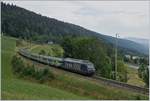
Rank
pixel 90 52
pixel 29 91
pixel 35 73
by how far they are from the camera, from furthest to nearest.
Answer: pixel 90 52 < pixel 35 73 < pixel 29 91

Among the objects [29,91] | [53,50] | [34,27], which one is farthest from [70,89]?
[34,27]

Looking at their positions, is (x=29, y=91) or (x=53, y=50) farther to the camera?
(x=53, y=50)

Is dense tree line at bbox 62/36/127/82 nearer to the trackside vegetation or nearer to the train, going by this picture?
the train

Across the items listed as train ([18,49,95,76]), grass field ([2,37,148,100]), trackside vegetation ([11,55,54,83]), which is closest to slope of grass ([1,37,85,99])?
grass field ([2,37,148,100])

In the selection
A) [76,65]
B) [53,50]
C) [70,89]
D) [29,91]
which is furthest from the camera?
[53,50]

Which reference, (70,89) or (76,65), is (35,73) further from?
(70,89)

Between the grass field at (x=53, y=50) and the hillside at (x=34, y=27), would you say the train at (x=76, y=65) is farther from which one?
the hillside at (x=34, y=27)

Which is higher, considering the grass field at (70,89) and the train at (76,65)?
the train at (76,65)

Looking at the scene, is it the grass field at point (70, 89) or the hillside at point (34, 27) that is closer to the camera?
the grass field at point (70, 89)

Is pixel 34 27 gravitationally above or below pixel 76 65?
above

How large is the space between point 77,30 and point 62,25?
19.1 m

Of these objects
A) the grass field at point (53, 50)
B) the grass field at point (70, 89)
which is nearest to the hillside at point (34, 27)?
the grass field at point (53, 50)

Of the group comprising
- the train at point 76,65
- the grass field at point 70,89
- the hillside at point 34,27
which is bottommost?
the grass field at point 70,89

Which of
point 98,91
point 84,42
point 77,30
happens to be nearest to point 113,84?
point 98,91
